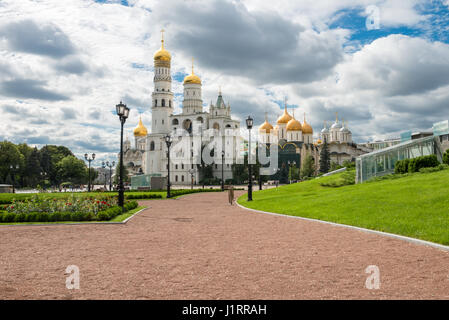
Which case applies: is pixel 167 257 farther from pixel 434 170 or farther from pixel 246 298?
pixel 434 170

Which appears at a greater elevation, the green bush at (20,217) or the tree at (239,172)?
the tree at (239,172)

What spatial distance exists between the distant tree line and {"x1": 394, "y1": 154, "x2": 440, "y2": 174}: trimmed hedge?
2915 inches

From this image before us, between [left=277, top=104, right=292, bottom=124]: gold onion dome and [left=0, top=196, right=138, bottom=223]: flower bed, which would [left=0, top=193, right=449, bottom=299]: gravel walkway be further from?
[left=277, top=104, right=292, bottom=124]: gold onion dome

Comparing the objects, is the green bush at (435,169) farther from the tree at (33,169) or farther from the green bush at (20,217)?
the tree at (33,169)

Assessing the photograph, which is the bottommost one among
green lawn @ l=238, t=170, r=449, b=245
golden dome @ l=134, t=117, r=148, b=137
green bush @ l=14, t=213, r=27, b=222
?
green bush @ l=14, t=213, r=27, b=222

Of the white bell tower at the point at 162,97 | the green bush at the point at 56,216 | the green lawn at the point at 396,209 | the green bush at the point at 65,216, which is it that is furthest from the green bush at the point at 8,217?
the white bell tower at the point at 162,97

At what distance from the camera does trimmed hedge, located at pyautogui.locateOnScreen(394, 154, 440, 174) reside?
22.3 meters

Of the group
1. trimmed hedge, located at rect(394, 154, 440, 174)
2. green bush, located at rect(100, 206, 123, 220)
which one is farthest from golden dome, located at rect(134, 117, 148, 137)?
green bush, located at rect(100, 206, 123, 220)

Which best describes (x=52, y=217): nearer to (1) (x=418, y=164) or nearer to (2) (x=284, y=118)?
(1) (x=418, y=164)

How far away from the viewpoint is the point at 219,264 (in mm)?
7184

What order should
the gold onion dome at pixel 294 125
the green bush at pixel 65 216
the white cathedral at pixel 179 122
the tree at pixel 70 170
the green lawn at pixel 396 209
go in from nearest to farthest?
the green lawn at pixel 396 209 → the green bush at pixel 65 216 → the tree at pixel 70 170 → the white cathedral at pixel 179 122 → the gold onion dome at pixel 294 125

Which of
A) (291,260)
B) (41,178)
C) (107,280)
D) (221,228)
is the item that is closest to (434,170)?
(221,228)

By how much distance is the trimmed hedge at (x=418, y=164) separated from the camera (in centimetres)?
2228

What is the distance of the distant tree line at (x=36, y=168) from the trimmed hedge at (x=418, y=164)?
74040mm
